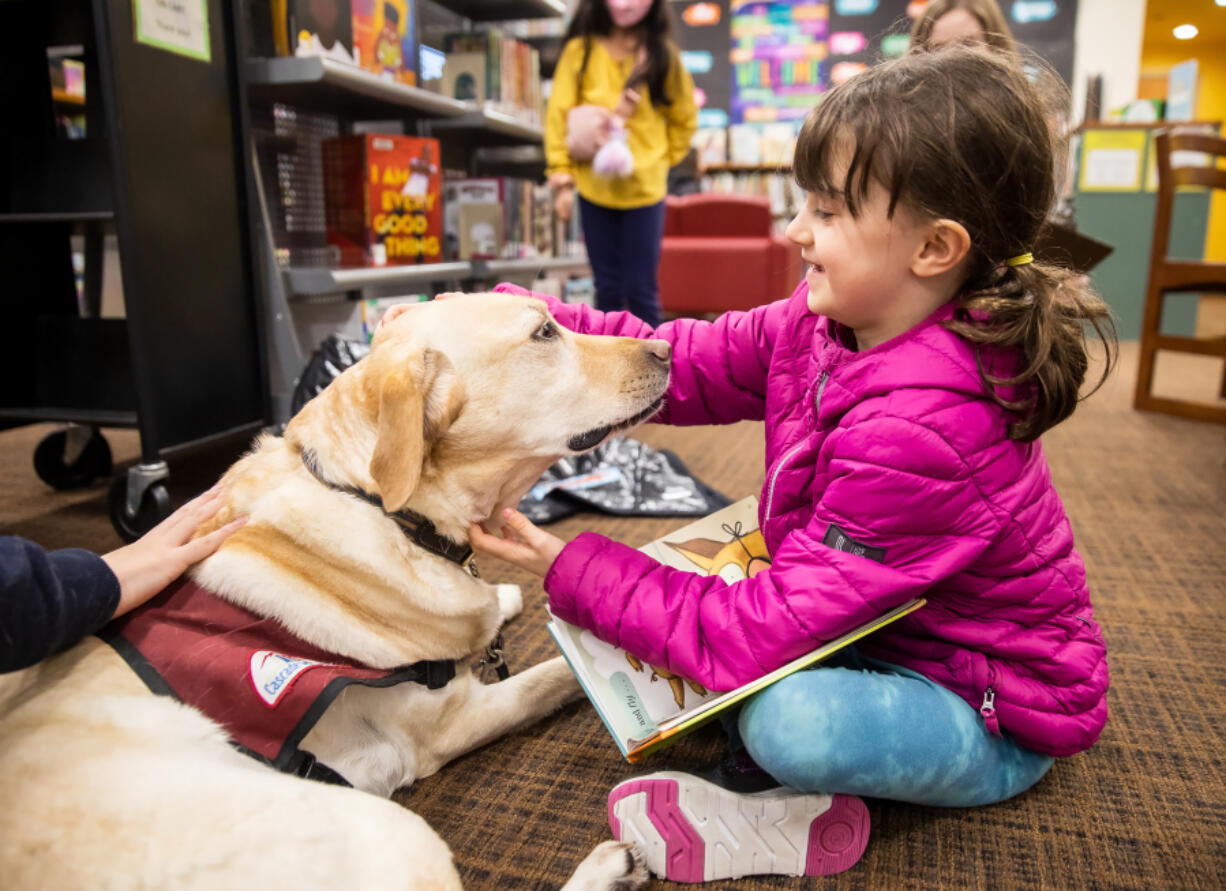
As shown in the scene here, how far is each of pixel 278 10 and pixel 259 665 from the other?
2.32 meters

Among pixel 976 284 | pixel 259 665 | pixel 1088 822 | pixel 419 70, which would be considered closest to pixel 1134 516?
pixel 1088 822

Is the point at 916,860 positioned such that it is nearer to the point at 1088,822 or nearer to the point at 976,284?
the point at 1088,822

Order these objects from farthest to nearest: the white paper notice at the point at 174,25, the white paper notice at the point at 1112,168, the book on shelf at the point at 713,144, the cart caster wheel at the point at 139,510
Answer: the book on shelf at the point at 713,144
the white paper notice at the point at 1112,168
the cart caster wheel at the point at 139,510
the white paper notice at the point at 174,25

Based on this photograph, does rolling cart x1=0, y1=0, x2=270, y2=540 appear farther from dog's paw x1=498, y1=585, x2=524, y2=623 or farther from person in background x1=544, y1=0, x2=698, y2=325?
person in background x1=544, y1=0, x2=698, y2=325

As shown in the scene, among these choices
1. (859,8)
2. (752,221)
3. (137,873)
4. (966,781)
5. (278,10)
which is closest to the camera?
(137,873)

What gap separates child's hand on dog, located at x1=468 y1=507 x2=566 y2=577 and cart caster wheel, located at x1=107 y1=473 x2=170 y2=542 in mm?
1363

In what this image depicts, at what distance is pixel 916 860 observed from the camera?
3.74 feet

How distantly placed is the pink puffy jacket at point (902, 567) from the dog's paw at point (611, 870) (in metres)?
0.25

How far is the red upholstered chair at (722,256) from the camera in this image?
679 centimetres

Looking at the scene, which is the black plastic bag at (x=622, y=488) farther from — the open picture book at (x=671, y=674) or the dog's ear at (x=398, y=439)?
the dog's ear at (x=398, y=439)

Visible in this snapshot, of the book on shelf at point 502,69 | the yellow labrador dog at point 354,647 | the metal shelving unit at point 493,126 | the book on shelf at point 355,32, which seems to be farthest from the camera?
the book on shelf at point 502,69

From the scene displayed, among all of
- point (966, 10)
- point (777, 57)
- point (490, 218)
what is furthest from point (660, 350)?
point (777, 57)

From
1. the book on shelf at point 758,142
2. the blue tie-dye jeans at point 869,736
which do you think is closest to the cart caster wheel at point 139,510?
the blue tie-dye jeans at point 869,736

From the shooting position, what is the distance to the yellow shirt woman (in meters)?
3.32
